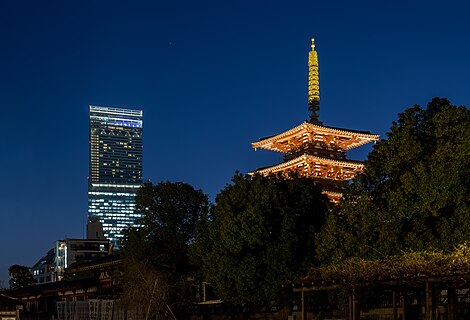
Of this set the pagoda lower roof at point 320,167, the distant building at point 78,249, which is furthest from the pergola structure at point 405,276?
the distant building at point 78,249

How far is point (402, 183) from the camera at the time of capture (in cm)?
2392

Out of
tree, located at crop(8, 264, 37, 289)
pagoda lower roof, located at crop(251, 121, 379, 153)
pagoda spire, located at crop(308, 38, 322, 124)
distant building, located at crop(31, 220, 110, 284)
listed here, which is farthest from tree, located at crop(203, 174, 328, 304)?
distant building, located at crop(31, 220, 110, 284)

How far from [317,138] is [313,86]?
1350 centimetres

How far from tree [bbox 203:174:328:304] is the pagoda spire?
39.4 m

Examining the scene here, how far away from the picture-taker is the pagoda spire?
234 feet

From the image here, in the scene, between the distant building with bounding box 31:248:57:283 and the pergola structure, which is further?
the distant building with bounding box 31:248:57:283

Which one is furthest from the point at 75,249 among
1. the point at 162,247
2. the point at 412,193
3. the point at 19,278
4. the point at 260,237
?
the point at 412,193

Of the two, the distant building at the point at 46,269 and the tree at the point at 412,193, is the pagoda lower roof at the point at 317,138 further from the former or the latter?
the distant building at the point at 46,269

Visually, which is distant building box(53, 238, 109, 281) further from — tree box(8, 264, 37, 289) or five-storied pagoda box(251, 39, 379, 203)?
five-storied pagoda box(251, 39, 379, 203)

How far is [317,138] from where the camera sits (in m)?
61.9

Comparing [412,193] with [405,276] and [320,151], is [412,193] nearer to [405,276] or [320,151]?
[405,276]

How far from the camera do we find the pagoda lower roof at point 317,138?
199 ft

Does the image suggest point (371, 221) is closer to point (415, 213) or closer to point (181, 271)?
point (415, 213)

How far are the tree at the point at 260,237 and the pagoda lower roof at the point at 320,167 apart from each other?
89.1 ft
